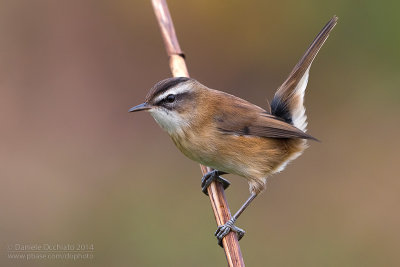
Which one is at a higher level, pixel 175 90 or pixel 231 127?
pixel 175 90

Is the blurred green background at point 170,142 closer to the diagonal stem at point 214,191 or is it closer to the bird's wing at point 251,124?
the diagonal stem at point 214,191

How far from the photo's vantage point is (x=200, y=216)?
22.9 feet

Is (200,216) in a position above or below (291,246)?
above

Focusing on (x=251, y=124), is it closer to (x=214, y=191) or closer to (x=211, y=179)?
(x=211, y=179)

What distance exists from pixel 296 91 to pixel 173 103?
1350 millimetres

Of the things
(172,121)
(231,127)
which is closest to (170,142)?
(231,127)

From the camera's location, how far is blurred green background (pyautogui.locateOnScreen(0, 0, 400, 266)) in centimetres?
664

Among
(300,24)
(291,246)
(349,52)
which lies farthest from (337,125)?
(291,246)

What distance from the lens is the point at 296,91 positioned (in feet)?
17.3

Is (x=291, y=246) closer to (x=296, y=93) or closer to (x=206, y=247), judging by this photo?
(x=206, y=247)

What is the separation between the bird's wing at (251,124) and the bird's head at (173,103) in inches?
11.9

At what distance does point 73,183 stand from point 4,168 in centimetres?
114

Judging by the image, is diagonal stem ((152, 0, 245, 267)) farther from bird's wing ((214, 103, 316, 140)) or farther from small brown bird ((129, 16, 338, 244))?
bird's wing ((214, 103, 316, 140))

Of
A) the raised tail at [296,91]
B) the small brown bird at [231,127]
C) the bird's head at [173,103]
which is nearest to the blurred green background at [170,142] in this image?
the small brown bird at [231,127]
